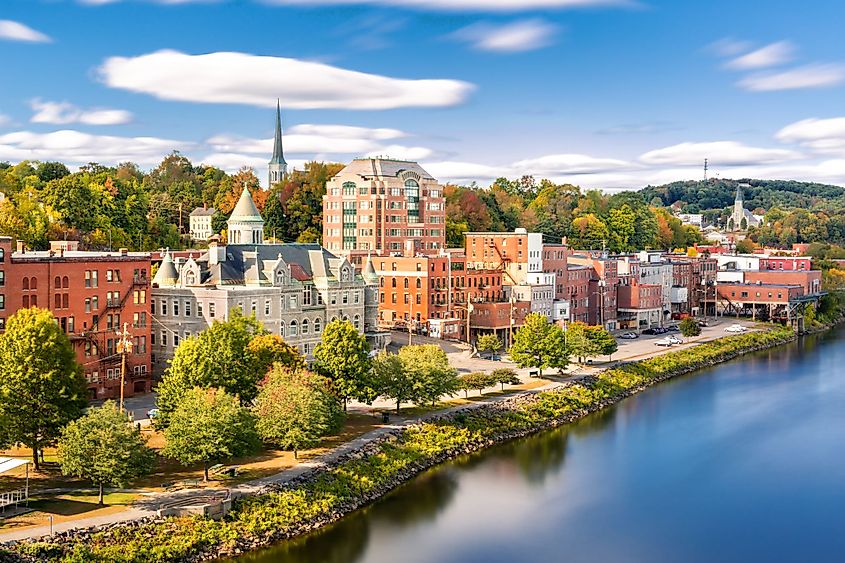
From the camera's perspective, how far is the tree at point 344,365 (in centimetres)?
5756

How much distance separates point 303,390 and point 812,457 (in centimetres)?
3051

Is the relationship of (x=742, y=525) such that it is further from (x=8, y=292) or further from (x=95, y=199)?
(x=95, y=199)

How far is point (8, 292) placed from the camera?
56219 mm

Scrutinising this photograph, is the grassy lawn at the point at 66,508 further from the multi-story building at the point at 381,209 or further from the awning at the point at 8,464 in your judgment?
the multi-story building at the point at 381,209

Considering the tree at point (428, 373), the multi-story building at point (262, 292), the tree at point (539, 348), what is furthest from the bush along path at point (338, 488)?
the multi-story building at point (262, 292)

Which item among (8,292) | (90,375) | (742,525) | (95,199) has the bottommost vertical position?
(742,525)

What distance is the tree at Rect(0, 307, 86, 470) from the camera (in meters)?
44.2

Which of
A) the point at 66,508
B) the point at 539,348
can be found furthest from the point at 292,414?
the point at 539,348

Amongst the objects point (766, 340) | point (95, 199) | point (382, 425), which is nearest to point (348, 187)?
point (95, 199)

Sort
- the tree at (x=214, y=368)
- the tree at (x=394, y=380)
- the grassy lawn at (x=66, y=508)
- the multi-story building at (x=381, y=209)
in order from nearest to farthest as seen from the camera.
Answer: the grassy lawn at (x=66, y=508) < the tree at (x=214, y=368) < the tree at (x=394, y=380) < the multi-story building at (x=381, y=209)

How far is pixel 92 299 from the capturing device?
60688 mm

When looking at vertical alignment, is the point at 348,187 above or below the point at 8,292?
above

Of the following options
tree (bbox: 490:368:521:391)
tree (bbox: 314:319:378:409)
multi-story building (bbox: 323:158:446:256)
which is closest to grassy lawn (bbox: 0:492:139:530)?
tree (bbox: 314:319:378:409)

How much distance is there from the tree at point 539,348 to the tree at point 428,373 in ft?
47.7
